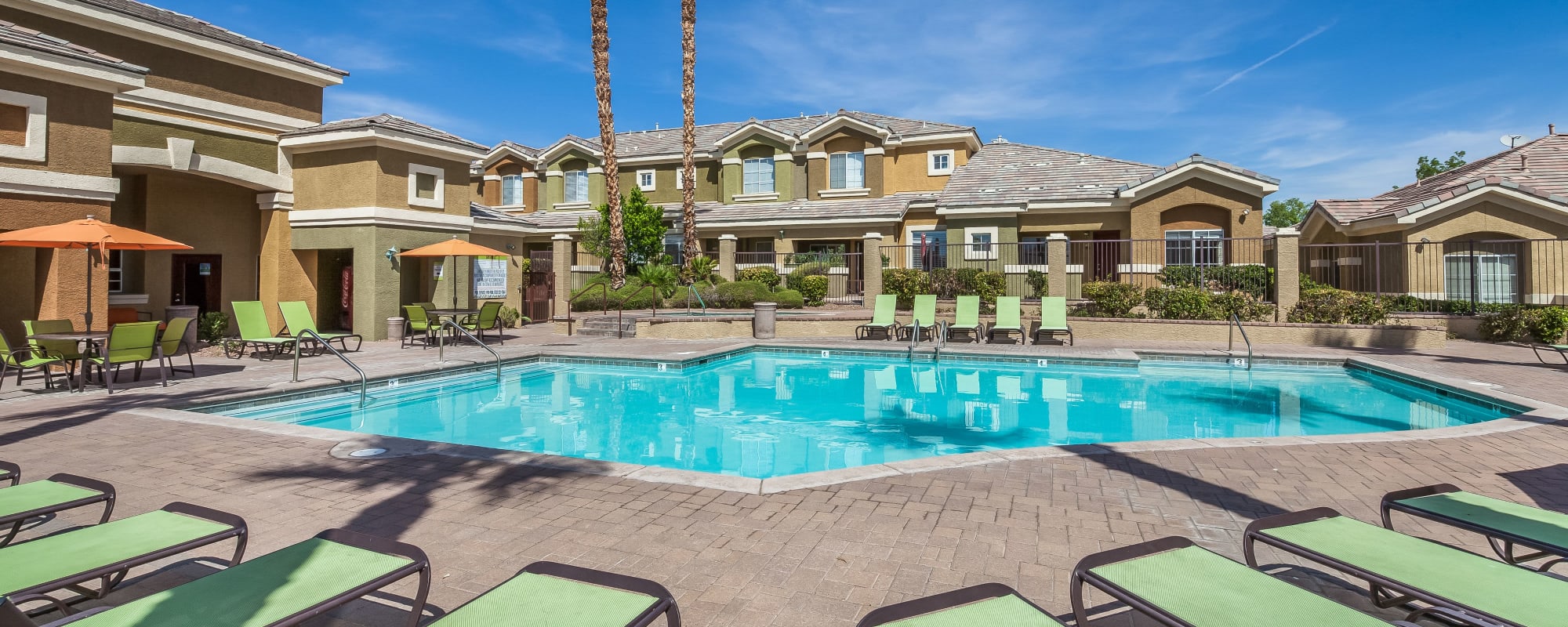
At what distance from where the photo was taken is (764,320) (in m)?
17.8

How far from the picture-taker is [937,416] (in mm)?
9891

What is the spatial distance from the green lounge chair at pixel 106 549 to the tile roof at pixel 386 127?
52.7ft

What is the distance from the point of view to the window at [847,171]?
2998 cm

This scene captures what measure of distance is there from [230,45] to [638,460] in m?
16.2

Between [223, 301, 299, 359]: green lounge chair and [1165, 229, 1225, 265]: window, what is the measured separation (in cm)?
2296

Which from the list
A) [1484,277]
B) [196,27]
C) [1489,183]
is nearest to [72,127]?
[196,27]

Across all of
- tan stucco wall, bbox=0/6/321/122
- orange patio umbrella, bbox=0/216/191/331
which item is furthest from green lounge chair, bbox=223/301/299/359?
tan stucco wall, bbox=0/6/321/122

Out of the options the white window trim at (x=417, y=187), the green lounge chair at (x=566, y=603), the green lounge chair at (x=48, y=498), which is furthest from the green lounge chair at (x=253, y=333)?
the green lounge chair at (x=566, y=603)

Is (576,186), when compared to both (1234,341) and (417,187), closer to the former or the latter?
(417,187)

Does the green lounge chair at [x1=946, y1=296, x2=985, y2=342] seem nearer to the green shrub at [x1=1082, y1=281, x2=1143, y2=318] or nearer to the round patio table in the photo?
the green shrub at [x1=1082, y1=281, x2=1143, y2=318]

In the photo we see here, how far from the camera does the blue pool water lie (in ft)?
27.7

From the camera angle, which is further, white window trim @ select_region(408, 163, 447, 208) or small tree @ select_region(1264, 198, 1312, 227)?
small tree @ select_region(1264, 198, 1312, 227)

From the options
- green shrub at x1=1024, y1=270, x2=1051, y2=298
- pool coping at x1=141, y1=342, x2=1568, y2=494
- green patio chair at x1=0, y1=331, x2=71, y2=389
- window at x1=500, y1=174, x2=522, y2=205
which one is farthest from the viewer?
window at x1=500, y1=174, x2=522, y2=205

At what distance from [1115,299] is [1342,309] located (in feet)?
15.1
